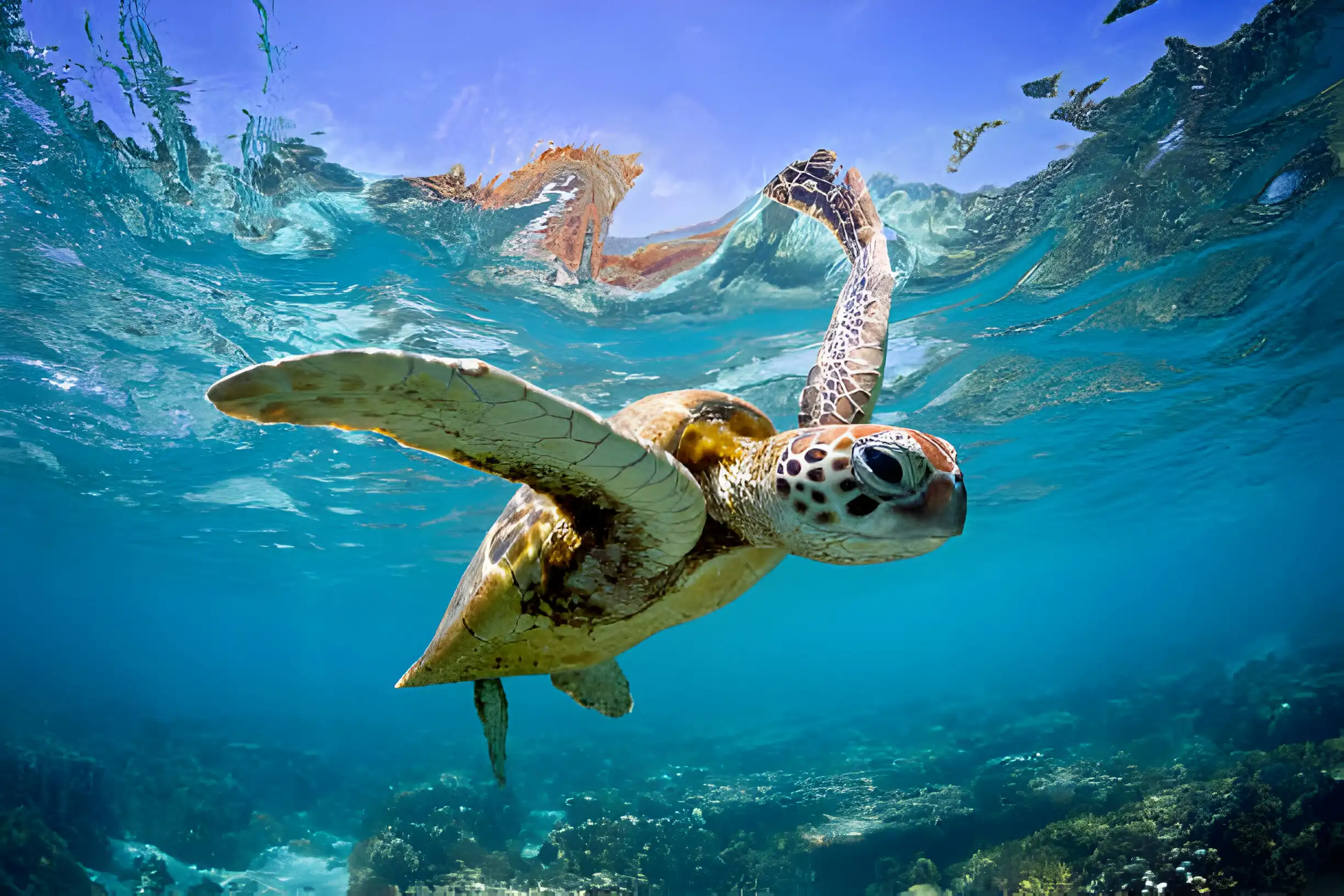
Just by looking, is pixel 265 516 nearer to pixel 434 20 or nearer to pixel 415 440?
pixel 434 20

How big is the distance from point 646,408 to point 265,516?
19.8 m

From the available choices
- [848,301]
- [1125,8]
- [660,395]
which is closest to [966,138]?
[1125,8]

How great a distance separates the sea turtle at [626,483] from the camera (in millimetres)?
1485

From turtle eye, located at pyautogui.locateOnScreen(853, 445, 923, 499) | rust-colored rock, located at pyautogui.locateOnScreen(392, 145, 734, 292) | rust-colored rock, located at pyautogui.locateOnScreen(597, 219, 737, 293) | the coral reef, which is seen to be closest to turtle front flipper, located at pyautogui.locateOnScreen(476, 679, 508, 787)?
turtle eye, located at pyautogui.locateOnScreen(853, 445, 923, 499)

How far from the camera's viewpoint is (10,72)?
5746 millimetres

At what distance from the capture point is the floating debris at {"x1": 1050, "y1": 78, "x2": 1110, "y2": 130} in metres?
6.36

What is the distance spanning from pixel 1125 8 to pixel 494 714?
7812 mm

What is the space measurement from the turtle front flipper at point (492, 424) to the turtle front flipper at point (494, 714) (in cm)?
193

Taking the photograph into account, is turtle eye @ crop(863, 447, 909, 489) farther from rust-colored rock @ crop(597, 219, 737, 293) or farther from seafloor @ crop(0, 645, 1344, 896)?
seafloor @ crop(0, 645, 1344, 896)

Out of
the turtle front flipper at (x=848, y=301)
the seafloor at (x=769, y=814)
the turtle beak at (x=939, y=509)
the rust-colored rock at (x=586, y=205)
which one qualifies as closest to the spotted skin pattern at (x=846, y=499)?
the turtle beak at (x=939, y=509)

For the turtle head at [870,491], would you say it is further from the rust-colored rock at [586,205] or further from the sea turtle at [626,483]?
the rust-colored rock at [586,205]

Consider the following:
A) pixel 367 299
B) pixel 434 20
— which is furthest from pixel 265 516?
pixel 434 20

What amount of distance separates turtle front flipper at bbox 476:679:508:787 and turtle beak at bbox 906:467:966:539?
110 inches

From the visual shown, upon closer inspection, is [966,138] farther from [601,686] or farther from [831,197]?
[601,686]
